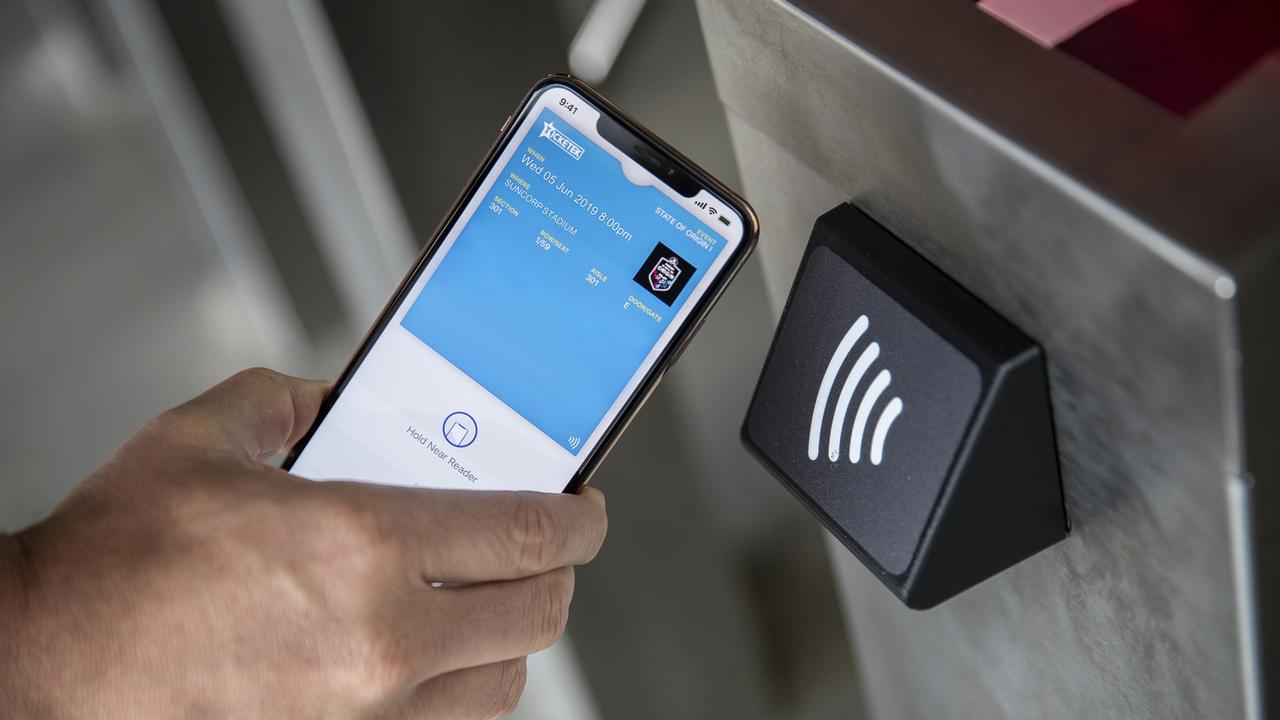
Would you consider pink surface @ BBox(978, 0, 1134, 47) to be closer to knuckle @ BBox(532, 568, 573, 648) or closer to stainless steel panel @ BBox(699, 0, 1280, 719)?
stainless steel panel @ BBox(699, 0, 1280, 719)

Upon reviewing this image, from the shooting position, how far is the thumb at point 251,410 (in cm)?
35

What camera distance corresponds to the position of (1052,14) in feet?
0.89

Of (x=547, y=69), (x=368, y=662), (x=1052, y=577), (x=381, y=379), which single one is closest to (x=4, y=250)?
(x=547, y=69)

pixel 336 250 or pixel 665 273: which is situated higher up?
pixel 665 273

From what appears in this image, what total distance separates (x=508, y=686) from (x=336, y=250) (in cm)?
35

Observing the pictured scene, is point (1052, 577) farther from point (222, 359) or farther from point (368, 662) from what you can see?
point (222, 359)

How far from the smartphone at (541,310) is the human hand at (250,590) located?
71 mm

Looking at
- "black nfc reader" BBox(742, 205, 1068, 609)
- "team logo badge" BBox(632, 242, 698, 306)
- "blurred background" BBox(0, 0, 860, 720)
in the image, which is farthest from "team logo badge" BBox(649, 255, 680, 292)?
"blurred background" BBox(0, 0, 860, 720)

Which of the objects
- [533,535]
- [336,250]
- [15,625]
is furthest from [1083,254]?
[336,250]

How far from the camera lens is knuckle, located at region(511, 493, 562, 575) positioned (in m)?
0.34

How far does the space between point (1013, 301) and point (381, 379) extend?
263mm

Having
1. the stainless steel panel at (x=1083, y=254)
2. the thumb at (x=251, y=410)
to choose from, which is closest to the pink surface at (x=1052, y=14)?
the stainless steel panel at (x=1083, y=254)

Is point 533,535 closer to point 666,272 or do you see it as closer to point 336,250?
point 666,272

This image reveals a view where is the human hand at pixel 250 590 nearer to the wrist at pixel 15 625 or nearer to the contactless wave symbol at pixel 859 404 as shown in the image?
the wrist at pixel 15 625
